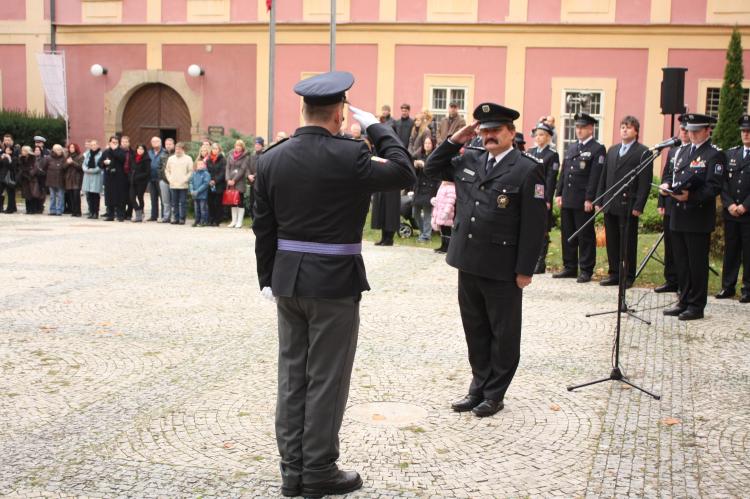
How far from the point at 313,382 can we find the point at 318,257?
641mm

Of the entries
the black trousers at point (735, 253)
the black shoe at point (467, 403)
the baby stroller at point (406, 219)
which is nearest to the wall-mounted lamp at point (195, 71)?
the baby stroller at point (406, 219)

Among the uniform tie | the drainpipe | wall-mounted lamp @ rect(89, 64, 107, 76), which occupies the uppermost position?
the drainpipe

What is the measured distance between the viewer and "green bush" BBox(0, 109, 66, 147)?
2594cm

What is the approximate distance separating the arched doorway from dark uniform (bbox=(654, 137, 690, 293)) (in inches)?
763

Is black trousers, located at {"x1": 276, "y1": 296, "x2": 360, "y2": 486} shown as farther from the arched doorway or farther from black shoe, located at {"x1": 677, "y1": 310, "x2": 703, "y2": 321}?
the arched doorway

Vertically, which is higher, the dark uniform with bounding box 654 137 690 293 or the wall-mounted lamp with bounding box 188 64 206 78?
the wall-mounted lamp with bounding box 188 64 206 78

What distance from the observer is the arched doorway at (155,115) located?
27.5 meters

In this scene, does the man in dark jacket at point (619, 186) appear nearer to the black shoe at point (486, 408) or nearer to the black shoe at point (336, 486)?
the black shoe at point (486, 408)

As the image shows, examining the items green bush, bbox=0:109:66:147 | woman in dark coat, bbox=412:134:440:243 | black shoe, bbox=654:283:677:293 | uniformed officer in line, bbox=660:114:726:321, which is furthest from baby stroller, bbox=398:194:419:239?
green bush, bbox=0:109:66:147

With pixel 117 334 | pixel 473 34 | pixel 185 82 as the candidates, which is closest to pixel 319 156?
pixel 117 334

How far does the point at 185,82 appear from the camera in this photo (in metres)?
26.8

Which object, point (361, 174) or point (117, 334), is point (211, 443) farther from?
point (117, 334)

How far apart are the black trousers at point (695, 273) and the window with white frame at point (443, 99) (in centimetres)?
→ 1593

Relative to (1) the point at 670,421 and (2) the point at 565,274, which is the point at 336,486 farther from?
(2) the point at 565,274
